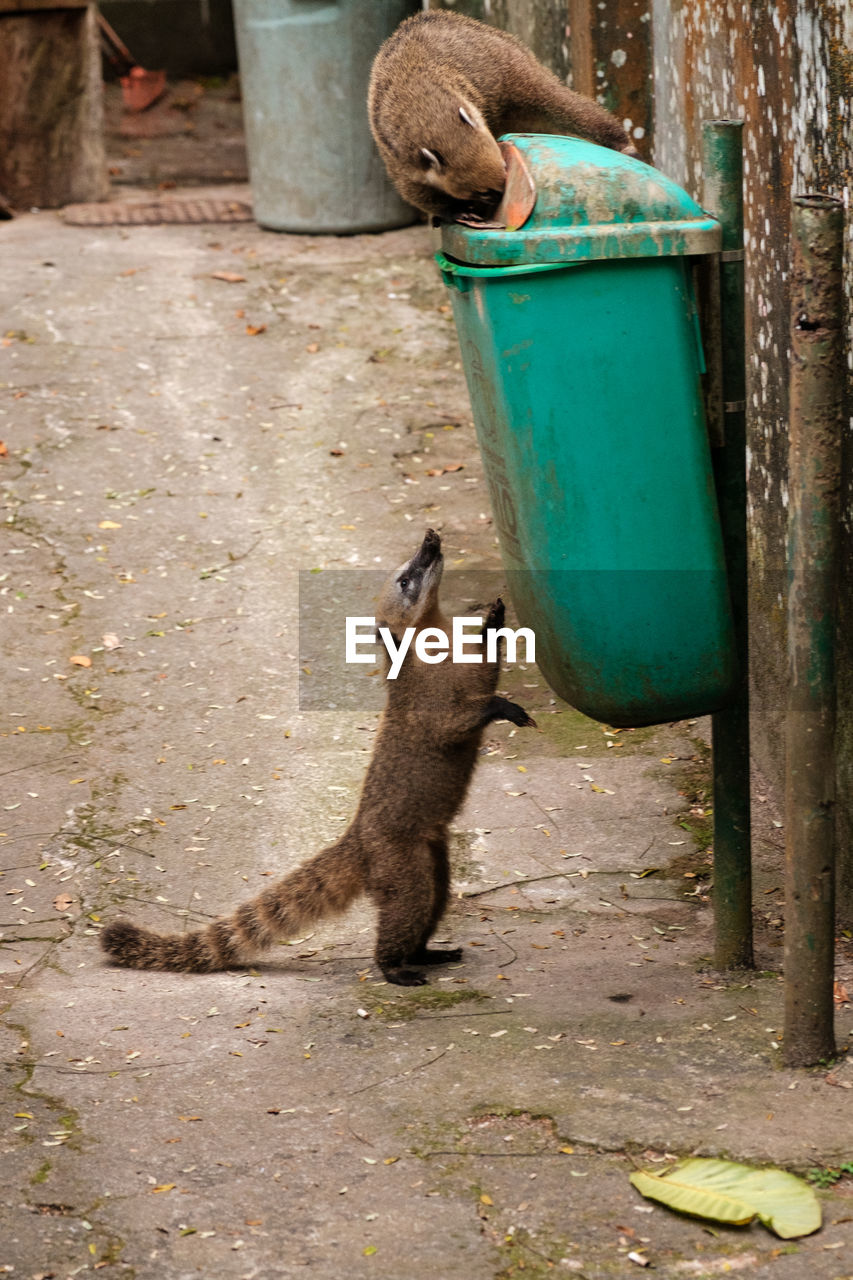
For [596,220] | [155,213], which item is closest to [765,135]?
[596,220]

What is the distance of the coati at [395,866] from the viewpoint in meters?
3.55

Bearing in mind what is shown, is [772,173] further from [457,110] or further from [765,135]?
[457,110]

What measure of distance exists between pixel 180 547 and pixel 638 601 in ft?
10.9

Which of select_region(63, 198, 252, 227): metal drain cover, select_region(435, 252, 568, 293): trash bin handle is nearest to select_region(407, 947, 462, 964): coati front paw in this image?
select_region(435, 252, 568, 293): trash bin handle

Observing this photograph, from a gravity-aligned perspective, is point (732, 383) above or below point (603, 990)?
above

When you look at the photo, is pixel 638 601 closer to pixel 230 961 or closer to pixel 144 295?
pixel 230 961

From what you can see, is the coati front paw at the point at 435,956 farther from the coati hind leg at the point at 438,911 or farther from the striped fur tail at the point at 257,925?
the striped fur tail at the point at 257,925

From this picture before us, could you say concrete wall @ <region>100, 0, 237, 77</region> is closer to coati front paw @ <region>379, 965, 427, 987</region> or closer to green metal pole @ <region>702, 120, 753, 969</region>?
green metal pole @ <region>702, 120, 753, 969</region>

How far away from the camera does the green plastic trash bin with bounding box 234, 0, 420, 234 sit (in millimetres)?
8047

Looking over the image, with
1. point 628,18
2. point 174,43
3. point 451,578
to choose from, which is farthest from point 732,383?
point 174,43

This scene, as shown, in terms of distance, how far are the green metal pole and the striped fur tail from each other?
0.88m

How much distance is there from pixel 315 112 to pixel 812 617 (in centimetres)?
625

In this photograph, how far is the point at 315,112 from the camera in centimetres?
821

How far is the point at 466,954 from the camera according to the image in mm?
3670
